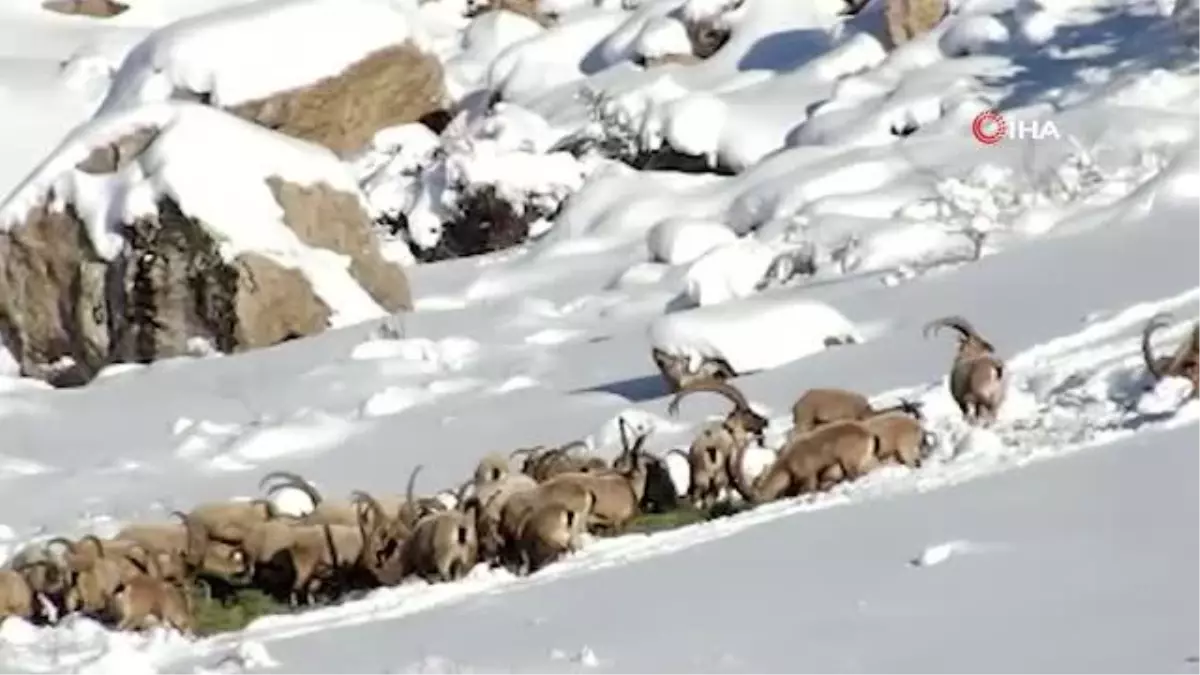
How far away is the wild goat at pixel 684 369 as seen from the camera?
12227 mm

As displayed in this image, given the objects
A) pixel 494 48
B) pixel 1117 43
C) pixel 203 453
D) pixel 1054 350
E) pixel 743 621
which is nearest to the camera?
pixel 743 621

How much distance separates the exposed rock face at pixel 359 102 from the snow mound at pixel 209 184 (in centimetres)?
341

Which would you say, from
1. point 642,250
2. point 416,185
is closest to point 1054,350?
point 642,250

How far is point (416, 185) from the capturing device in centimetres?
2245

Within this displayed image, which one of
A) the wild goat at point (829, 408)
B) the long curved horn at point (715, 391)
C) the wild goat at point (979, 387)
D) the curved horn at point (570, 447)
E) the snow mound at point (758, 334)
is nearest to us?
the wild goat at point (979, 387)

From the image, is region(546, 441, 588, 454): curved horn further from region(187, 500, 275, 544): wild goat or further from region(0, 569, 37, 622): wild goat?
region(0, 569, 37, 622): wild goat

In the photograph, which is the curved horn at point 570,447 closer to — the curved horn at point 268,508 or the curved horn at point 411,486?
the curved horn at point 411,486

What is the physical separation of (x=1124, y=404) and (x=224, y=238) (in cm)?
997

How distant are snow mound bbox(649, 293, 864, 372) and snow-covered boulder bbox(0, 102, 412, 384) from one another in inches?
203

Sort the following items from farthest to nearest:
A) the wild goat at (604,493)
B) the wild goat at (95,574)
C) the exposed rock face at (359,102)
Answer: the exposed rock face at (359,102) < the wild goat at (604,493) < the wild goat at (95,574)

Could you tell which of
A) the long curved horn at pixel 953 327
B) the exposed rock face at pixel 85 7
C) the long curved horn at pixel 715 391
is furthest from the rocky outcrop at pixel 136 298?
the exposed rock face at pixel 85 7

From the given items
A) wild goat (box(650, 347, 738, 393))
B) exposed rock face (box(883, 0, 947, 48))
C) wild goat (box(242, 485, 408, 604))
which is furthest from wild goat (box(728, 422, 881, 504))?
exposed rock face (box(883, 0, 947, 48))

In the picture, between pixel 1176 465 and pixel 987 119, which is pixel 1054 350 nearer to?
pixel 1176 465

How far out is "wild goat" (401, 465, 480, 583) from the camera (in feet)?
26.8
